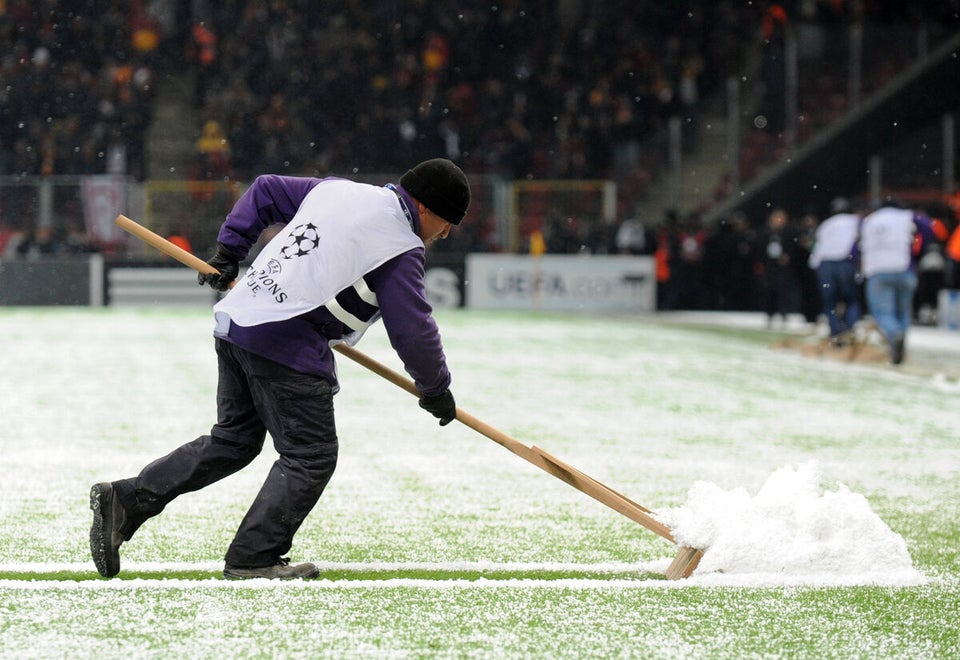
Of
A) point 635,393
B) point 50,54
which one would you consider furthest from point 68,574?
point 50,54

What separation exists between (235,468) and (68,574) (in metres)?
0.66

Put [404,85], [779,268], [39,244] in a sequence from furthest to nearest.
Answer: [404,85]
[39,244]
[779,268]

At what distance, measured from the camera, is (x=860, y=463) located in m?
8.55

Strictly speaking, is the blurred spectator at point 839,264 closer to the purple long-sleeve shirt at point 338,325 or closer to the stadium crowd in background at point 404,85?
the stadium crowd in background at point 404,85

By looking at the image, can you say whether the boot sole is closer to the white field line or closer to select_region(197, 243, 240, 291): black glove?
the white field line

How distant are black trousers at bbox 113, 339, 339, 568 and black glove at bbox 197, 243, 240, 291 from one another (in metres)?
0.27

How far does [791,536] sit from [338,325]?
175 cm

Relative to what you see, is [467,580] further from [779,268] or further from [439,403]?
[779,268]

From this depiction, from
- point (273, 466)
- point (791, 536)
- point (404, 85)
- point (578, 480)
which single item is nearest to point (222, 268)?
point (273, 466)

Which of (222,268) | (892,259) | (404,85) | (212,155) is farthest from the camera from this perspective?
(404,85)

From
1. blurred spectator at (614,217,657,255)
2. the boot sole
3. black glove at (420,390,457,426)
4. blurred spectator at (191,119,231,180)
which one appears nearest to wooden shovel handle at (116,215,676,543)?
black glove at (420,390,457,426)

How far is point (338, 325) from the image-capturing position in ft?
16.1

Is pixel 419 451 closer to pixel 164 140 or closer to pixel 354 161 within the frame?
pixel 354 161

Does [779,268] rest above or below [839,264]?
below
